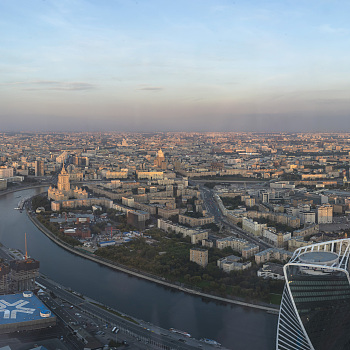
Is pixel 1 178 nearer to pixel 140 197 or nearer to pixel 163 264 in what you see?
pixel 140 197

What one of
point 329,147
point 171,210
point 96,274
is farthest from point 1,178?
point 329,147

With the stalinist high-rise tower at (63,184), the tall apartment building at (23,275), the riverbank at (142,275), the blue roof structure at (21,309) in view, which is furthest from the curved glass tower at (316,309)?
the stalinist high-rise tower at (63,184)

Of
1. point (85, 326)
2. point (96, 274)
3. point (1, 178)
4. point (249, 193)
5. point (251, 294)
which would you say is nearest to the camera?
point (85, 326)

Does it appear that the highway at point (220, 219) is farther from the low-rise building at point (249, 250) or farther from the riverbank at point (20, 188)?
the riverbank at point (20, 188)

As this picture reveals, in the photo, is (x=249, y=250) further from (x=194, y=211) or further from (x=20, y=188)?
(x=20, y=188)

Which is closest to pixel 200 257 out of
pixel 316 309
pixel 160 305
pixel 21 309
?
pixel 160 305

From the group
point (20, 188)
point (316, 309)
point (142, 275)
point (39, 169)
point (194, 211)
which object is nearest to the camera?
point (316, 309)

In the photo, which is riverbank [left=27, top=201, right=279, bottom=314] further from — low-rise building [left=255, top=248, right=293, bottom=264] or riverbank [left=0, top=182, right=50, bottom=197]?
riverbank [left=0, top=182, right=50, bottom=197]
